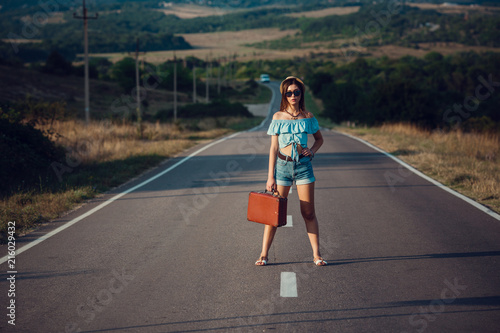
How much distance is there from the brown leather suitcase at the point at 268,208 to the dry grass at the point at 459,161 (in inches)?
213

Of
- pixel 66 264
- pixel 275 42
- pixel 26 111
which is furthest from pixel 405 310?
pixel 275 42

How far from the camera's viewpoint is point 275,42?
199750 millimetres

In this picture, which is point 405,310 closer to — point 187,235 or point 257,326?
point 257,326

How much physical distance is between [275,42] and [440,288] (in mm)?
200890

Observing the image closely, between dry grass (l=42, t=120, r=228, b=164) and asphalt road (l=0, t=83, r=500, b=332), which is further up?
asphalt road (l=0, t=83, r=500, b=332)

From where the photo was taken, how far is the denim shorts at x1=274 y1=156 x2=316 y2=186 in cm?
593

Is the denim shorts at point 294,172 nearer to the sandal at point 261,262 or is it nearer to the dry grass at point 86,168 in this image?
the sandal at point 261,262

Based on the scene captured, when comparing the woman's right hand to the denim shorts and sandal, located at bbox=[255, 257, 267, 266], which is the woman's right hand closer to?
the denim shorts

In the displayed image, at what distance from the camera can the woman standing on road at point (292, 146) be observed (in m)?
5.87

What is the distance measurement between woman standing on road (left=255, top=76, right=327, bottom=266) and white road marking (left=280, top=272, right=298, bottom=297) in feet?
1.58

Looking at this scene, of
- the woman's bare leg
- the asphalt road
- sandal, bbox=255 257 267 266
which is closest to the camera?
the asphalt road

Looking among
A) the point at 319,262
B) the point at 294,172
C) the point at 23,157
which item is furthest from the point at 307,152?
the point at 23,157

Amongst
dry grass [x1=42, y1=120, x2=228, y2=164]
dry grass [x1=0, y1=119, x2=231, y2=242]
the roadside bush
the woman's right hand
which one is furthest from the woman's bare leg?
dry grass [x1=42, y1=120, x2=228, y2=164]

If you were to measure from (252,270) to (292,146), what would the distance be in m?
1.53
